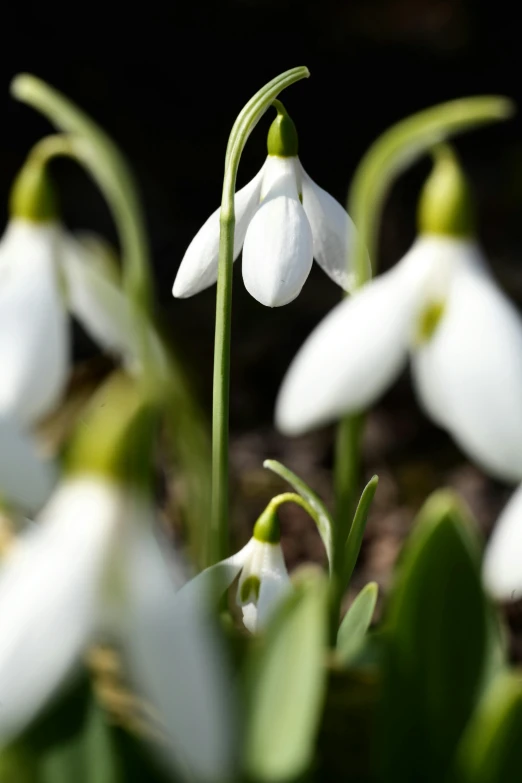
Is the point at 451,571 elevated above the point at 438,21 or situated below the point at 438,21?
below

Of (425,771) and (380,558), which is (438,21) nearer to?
(380,558)

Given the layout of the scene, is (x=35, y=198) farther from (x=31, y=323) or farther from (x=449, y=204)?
(x=449, y=204)

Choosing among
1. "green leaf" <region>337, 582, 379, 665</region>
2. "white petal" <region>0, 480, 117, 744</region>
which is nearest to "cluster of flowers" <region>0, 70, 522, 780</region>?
"white petal" <region>0, 480, 117, 744</region>

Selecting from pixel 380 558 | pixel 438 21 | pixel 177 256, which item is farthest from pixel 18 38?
pixel 380 558

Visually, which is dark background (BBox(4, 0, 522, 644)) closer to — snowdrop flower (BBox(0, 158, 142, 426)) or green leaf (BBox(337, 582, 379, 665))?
green leaf (BBox(337, 582, 379, 665))

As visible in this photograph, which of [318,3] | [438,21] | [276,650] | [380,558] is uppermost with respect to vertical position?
[318,3]

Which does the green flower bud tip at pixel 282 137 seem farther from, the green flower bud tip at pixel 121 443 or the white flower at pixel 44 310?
the green flower bud tip at pixel 121 443
